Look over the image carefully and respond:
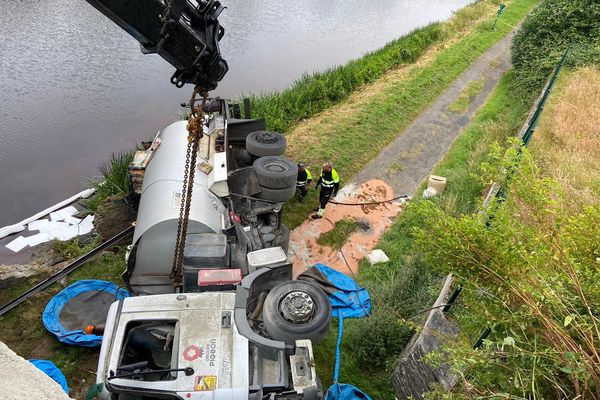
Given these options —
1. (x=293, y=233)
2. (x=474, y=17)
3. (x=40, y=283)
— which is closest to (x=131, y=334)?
(x=40, y=283)

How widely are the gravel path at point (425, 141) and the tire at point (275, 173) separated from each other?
334 cm

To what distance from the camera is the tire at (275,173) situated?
7684 mm

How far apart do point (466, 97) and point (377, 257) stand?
1038 centimetres

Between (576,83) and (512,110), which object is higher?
(576,83)

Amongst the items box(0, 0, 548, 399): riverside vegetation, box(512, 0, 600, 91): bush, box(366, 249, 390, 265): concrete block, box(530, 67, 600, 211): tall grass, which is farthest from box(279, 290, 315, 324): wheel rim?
box(512, 0, 600, 91): bush

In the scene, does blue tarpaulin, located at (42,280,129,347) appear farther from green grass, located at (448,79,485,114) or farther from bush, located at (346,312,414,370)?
green grass, located at (448,79,485,114)

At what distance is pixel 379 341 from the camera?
6.50m

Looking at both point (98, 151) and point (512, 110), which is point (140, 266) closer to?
point (98, 151)

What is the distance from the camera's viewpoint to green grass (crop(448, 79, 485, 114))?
51.3 ft

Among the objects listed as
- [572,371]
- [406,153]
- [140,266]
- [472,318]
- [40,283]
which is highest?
[572,371]

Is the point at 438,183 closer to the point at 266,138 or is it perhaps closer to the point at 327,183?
the point at 327,183

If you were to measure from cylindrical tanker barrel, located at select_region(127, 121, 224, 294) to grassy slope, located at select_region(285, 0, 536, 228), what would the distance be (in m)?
2.87

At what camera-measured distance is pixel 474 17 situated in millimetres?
24531

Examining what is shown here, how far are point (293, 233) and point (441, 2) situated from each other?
92.1 ft
